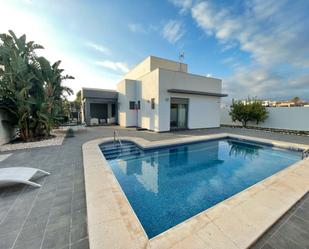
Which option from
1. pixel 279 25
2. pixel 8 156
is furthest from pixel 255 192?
pixel 279 25

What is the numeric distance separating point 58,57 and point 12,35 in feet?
9.28

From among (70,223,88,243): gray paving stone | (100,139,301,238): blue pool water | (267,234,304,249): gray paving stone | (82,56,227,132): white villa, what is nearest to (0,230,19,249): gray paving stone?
(70,223,88,243): gray paving stone

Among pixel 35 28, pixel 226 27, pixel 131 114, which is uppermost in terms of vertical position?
pixel 226 27

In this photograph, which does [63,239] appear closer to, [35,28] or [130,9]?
[35,28]

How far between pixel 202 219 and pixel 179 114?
11.4 metres

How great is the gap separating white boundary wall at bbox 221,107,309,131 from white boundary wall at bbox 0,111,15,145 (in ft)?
73.9

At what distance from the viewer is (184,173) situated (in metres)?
5.43

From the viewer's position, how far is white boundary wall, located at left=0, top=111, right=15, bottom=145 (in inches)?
299

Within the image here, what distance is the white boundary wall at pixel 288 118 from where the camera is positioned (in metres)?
13.1

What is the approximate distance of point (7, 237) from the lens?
2.05 m

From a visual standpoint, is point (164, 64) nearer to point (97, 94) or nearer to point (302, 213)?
point (97, 94)

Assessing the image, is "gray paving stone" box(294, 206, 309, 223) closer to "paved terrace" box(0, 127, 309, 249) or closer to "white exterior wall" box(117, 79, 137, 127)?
"paved terrace" box(0, 127, 309, 249)

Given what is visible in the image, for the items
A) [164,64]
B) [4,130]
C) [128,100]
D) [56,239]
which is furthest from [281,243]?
[164,64]

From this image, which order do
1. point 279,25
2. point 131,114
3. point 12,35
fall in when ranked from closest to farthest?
point 12,35
point 279,25
point 131,114
